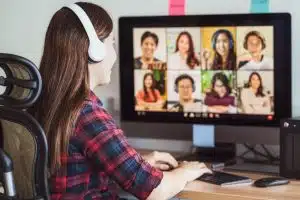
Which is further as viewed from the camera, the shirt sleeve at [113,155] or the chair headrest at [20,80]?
the shirt sleeve at [113,155]

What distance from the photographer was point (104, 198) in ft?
5.45

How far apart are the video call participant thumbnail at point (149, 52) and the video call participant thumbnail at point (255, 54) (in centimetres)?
33

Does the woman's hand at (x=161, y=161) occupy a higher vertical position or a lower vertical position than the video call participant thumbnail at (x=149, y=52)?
lower

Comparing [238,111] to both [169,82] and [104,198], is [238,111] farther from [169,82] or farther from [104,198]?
[104,198]

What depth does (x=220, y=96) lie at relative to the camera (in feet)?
7.25

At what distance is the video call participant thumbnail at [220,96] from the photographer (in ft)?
7.20

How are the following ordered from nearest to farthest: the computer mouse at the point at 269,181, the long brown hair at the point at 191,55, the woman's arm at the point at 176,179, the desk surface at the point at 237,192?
1. the woman's arm at the point at 176,179
2. the desk surface at the point at 237,192
3. the computer mouse at the point at 269,181
4. the long brown hair at the point at 191,55

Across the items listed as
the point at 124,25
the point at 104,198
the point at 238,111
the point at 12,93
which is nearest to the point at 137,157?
the point at 104,198

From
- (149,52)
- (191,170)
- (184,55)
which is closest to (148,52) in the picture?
(149,52)

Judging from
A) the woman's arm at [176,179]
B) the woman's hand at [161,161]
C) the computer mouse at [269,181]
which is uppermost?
the woman's hand at [161,161]

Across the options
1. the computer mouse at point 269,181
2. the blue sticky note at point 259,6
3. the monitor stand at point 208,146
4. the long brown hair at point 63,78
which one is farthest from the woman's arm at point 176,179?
the blue sticky note at point 259,6

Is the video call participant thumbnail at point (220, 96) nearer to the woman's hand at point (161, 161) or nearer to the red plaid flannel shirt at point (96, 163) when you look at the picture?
the woman's hand at point (161, 161)

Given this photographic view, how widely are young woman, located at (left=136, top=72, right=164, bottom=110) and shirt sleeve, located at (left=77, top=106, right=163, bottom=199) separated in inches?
29.6

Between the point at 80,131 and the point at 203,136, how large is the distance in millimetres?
873
